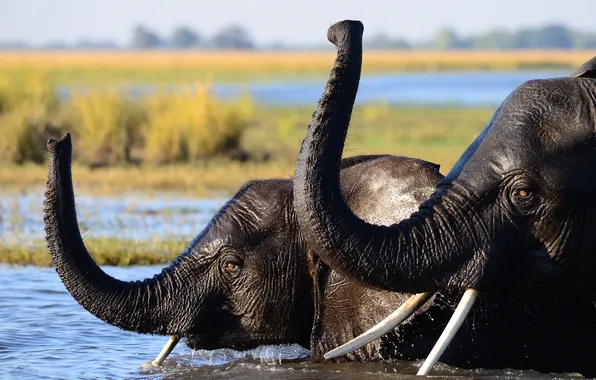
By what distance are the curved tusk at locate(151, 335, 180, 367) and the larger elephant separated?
2.05m

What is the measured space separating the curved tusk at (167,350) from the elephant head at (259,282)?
0.12 meters

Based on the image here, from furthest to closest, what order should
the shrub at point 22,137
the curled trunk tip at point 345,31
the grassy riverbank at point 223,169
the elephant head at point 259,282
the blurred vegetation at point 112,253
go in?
the shrub at point 22,137 < the grassy riverbank at point 223,169 < the blurred vegetation at point 112,253 < the elephant head at point 259,282 < the curled trunk tip at point 345,31

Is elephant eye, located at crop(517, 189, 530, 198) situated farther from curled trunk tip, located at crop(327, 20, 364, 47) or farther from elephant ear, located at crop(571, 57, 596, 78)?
curled trunk tip, located at crop(327, 20, 364, 47)

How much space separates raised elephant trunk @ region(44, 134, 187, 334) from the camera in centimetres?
710

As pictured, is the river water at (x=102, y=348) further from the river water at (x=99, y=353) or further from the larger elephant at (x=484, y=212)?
the larger elephant at (x=484, y=212)

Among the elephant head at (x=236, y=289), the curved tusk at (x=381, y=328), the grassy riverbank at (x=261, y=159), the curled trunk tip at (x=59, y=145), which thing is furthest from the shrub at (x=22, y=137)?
the curved tusk at (x=381, y=328)

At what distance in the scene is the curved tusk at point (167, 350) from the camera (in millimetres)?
7848

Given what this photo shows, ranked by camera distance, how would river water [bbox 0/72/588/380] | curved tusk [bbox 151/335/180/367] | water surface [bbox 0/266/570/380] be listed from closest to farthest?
curved tusk [bbox 151/335/180/367], water surface [bbox 0/266/570/380], river water [bbox 0/72/588/380]

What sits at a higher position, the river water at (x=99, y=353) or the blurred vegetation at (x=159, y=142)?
the blurred vegetation at (x=159, y=142)

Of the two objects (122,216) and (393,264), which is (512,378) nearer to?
(393,264)

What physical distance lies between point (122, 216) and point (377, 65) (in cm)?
9747

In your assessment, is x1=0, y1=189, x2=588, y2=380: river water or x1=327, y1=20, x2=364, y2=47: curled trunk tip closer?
x1=327, y1=20, x2=364, y2=47: curled trunk tip

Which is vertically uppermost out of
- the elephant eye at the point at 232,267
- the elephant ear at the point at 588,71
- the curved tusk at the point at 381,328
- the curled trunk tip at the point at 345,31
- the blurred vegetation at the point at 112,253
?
the curled trunk tip at the point at 345,31

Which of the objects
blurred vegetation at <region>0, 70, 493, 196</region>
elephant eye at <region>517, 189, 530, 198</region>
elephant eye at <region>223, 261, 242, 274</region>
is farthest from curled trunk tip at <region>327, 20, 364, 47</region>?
blurred vegetation at <region>0, 70, 493, 196</region>
